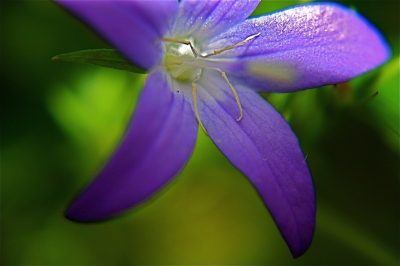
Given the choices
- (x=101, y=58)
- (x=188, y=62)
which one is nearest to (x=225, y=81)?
→ (x=188, y=62)

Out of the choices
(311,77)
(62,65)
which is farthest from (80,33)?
(311,77)

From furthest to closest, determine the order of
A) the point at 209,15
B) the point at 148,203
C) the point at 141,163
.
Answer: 1. the point at 148,203
2. the point at 209,15
3. the point at 141,163

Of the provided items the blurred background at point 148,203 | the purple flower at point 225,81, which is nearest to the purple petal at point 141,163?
the purple flower at point 225,81

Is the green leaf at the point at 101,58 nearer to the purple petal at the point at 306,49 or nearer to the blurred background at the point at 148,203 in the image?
the purple petal at the point at 306,49

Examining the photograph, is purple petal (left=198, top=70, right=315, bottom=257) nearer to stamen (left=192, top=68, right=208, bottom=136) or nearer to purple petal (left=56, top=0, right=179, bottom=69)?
stamen (left=192, top=68, right=208, bottom=136)

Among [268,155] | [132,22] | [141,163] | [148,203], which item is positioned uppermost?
[132,22]

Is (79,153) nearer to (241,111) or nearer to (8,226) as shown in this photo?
(8,226)

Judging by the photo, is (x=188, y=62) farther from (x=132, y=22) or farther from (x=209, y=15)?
(x=132, y=22)
